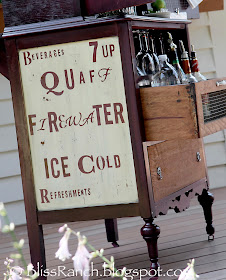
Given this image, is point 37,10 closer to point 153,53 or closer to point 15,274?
point 153,53

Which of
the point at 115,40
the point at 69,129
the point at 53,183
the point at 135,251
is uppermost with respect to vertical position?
the point at 115,40

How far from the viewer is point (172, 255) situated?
2842 mm

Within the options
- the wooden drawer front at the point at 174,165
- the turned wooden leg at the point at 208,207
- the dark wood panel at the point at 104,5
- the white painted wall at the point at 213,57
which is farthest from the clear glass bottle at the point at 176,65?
the white painted wall at the point at 213,57

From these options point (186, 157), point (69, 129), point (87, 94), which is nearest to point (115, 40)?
point (87, 94)

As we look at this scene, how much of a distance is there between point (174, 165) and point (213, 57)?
2234 mm

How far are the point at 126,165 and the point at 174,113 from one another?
28 centimetres

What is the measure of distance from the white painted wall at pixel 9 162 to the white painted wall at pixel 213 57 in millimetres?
1482

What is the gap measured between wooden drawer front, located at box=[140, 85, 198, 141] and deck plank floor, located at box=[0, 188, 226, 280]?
62cm

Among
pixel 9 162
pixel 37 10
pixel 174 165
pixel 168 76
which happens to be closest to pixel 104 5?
pixel 37 10

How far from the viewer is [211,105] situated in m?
2.43

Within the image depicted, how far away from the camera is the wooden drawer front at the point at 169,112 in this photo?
7.25ft

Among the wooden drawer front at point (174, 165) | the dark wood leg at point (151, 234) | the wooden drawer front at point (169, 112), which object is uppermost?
the wooden drawer front at point (169, 112)

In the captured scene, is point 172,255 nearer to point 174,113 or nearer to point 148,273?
point 148,273

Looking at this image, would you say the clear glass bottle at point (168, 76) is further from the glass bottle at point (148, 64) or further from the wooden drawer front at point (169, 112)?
the wooden drawer front at point (169, 112)
